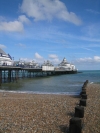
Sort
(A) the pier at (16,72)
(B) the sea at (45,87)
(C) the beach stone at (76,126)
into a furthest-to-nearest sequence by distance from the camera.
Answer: (A) the pier at (16,72) → (B) the sea at (45,87) → (C) the beach stone at (76,126)

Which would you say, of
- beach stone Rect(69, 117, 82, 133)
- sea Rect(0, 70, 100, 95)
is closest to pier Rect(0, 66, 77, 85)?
sea Rect(0, 70, 100, 95)

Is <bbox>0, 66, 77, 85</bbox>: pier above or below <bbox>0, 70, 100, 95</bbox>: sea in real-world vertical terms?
above

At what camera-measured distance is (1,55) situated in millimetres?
39219

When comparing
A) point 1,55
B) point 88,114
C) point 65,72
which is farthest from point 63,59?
point 88,114

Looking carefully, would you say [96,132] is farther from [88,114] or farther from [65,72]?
[65,72]

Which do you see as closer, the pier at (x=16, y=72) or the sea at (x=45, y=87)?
the sea at (x=45, y=87)

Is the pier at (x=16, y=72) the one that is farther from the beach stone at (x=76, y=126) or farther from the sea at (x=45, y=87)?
the beach stone at (x=76, y=126)

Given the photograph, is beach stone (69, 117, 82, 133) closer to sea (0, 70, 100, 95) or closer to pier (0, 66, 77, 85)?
sea (0, 70, 100, 95)

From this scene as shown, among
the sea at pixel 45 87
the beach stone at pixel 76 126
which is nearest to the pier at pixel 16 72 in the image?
the sea at pixel 45 87

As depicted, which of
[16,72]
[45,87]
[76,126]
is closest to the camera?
[76,126]

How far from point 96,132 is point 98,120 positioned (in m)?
1.27

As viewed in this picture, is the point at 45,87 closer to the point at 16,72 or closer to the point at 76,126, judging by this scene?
the point at 16,72

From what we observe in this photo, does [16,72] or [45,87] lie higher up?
[16,72]

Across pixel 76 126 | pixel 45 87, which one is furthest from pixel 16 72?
pixel 76 126
